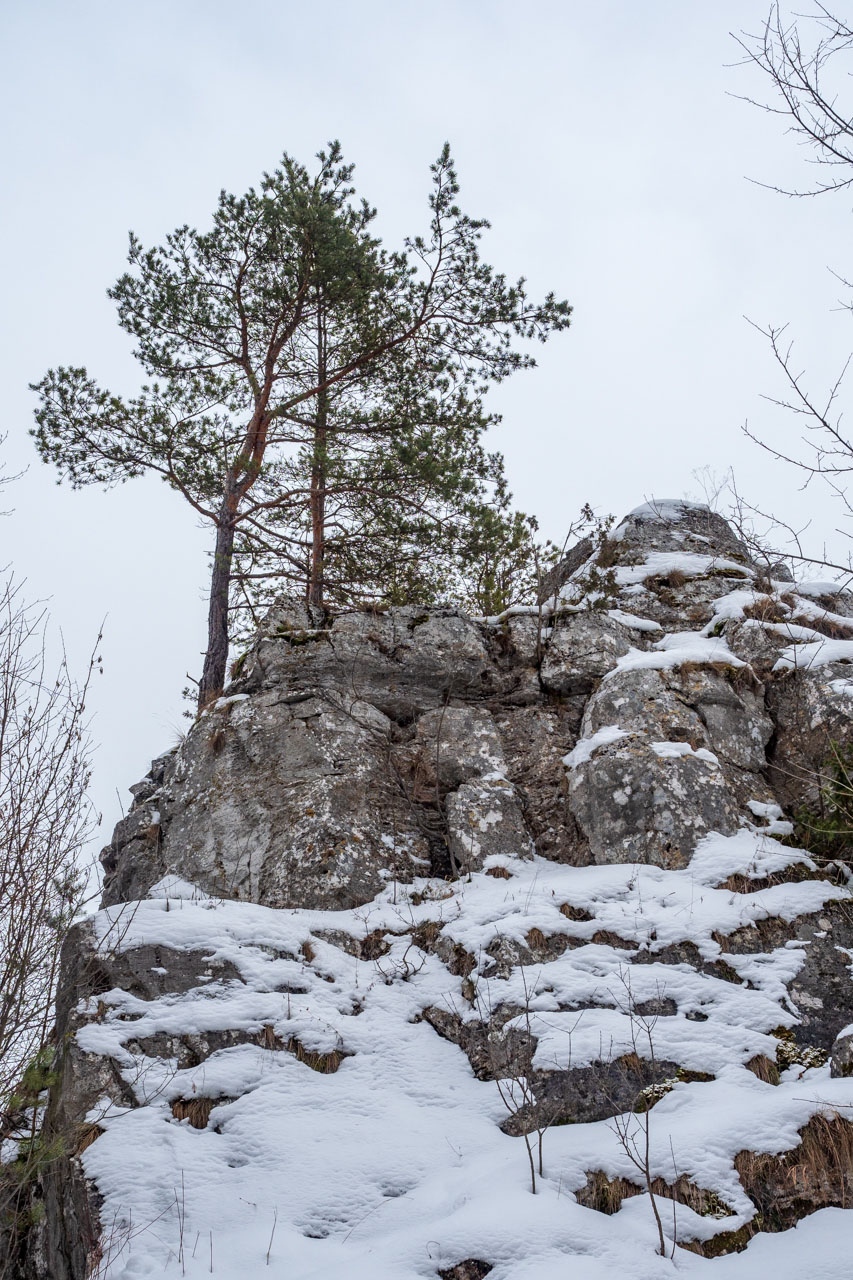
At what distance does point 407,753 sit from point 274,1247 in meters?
5.55

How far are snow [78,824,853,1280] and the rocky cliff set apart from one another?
2 centimetres

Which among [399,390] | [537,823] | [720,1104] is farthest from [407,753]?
[399,390]

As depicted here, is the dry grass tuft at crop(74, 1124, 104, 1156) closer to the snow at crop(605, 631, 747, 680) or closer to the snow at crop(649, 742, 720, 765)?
the snow at crop(649, 742, 720, 765)

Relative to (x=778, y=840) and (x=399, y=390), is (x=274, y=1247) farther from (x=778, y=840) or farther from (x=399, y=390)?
(x=399, y=390)

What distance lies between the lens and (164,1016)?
18.3 ft

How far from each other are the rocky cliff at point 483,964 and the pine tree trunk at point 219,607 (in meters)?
1.05

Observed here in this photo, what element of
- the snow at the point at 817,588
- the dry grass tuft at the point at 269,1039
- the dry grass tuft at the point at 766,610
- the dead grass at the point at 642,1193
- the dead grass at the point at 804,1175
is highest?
the snow at the point at 817,588

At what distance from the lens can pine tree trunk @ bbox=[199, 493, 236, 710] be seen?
36.7ft

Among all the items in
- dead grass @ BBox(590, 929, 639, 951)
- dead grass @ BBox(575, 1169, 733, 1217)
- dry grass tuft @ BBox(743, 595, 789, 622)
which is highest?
dry grass tuft @ BBox(743, 595, 789, 622)

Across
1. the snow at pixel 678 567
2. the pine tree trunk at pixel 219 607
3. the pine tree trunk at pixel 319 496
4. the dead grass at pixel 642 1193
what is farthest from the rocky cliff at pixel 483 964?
the pine tree trunk at pixel 319 496

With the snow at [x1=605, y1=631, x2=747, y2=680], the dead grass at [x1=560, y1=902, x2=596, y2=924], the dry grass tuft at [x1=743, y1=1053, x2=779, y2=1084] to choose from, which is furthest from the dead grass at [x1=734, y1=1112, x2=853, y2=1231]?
the snow at [x1=605, y1=631, x2=747, y2=680]

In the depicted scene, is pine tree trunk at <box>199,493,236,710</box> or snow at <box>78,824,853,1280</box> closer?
snow at <box>78,824,853,1280</box>

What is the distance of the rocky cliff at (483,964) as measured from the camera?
4148 mm

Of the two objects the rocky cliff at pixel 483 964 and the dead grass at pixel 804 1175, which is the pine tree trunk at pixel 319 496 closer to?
the rocky cliff at pixel 483 964
